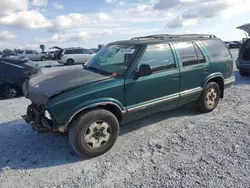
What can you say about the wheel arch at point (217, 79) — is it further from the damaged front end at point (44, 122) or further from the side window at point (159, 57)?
the damaged front end at point (44, 122)

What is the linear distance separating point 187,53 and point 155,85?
1135mm

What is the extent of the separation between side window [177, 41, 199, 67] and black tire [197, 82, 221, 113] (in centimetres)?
70

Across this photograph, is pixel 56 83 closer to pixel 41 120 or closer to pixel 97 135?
pixel 41 120

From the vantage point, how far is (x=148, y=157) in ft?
11.5

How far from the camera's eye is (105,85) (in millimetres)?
3645

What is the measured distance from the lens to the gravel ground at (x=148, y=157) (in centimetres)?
299

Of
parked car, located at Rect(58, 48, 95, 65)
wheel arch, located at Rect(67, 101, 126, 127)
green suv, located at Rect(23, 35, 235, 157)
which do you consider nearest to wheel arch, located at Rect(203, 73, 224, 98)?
green suv, located at Rect(23, 35, 235, 157)

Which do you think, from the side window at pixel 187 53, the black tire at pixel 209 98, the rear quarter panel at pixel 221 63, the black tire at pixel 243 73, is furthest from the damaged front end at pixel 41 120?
the black tire at pixel 243 73

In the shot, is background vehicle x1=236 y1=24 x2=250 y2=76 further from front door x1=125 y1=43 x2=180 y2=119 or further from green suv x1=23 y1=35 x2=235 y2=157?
front door x1=125 y1=43 x2=180 y2=119

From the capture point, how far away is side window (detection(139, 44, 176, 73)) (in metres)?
4.17

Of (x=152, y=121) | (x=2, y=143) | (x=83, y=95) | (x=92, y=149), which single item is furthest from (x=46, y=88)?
(x=152, y=121)

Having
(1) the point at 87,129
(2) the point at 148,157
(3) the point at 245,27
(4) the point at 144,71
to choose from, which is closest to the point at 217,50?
(4) the point at 144,71

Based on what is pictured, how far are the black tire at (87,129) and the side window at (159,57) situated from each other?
116 cm

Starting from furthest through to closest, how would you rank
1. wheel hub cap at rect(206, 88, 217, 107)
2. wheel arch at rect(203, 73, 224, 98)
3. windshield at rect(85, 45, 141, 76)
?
wheel hub cap at rect(206, 88, 217, 107)
wheel arch at rect(203, 73, 224, 98)
windshield at rect(85, 45, 141, 76)
